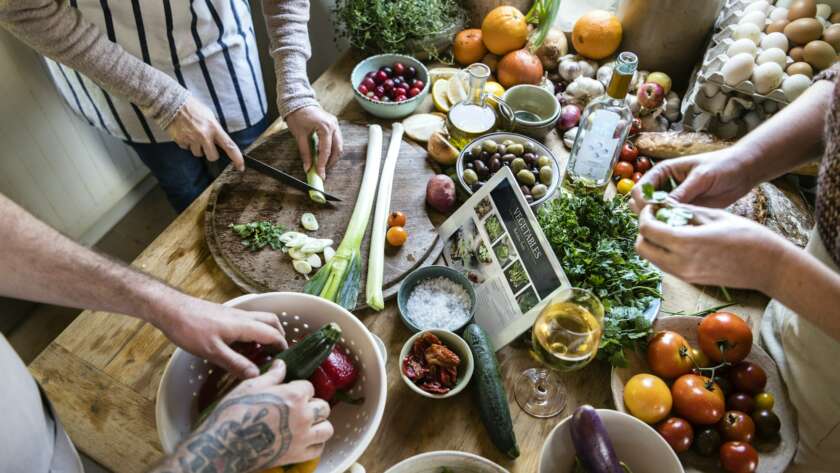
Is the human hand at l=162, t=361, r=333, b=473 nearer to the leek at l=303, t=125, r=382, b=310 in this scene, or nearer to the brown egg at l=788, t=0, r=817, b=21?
the leek at l=303, t=125, r=382, b=310

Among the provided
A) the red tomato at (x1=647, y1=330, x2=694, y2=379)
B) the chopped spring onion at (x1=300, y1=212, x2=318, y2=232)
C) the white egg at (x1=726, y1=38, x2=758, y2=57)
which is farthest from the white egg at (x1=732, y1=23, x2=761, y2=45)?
the chopped spring onion at (x1=300, y1=212, x2=318, y2=232)

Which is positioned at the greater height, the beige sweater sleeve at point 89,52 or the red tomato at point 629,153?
the beige sweater sleeve at point 89,52

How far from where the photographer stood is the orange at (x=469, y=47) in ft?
6.14

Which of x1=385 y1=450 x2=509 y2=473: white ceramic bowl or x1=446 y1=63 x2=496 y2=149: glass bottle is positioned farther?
x1=446 y1=63 x2=496 y2=149: glass bottle

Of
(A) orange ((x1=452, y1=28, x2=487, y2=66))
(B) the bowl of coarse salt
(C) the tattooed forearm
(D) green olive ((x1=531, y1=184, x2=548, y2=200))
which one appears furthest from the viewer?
(A) orange ((x1=452, y1=28, x2=487, y2=66))

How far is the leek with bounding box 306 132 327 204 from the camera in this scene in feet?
4.78

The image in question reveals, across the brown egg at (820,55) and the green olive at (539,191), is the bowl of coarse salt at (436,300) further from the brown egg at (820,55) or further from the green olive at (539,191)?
the brown egg at (820,55)

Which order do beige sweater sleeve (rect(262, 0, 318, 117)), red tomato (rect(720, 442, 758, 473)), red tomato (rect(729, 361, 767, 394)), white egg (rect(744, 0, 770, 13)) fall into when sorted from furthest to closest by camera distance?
white egg (rect(744, 0, 770, 13)) → beige sweater sleeve (rect(262, 0, 318, 117)) → red tomato (rect(729, 361, 767, 394)) → red tomato (rect(720, 442, 758, 473))

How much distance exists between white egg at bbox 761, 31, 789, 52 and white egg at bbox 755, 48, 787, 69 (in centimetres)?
3

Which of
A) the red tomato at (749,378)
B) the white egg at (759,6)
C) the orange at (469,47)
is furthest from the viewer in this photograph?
the orange at (469,47)

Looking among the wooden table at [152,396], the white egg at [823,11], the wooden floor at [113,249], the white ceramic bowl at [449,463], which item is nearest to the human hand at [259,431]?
the white ceramic bowl at [449,463]

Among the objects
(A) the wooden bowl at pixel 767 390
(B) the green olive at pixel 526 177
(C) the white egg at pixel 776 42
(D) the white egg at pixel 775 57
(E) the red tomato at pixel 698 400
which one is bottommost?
(A) the wooden bowl at pixel 767 390

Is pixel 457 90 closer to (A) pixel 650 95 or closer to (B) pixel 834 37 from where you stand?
(A) pixel 650 95

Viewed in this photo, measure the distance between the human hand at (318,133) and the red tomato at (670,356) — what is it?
94cm
